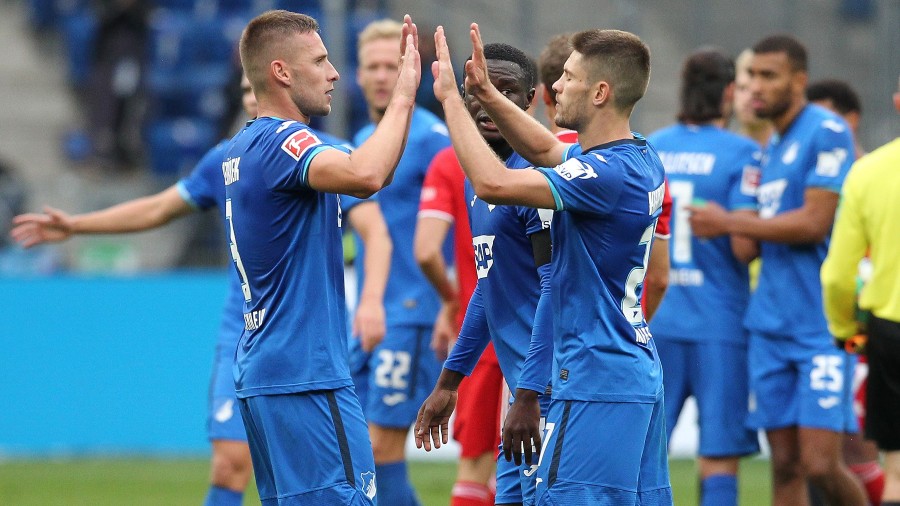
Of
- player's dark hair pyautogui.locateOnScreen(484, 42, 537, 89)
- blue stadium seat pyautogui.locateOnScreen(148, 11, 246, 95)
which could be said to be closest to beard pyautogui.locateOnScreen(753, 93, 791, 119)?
player's dark hair pyautogui.locateOnScreen(484, 42, 537, 89)

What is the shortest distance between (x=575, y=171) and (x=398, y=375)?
3.06 m

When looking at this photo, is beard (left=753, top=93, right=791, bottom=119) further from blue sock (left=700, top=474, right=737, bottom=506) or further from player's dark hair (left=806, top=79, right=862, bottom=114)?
blue sock (left=700, top=474, right=737, bottom=506)

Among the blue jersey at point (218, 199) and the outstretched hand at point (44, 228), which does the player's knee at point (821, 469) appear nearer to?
the blue jersey at point (218, 199)

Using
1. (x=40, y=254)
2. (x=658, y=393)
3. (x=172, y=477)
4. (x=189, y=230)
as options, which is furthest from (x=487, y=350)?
(x=40, y=254)

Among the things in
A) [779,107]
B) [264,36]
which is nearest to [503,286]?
[264,36]

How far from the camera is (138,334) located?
11.4m

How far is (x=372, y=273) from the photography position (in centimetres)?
639

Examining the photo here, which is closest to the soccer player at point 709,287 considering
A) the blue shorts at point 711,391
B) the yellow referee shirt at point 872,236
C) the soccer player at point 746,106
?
the blue shorts at point 711,391

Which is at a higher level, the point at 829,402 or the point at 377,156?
the point at 377,156

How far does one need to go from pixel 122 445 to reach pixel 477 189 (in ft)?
25.8

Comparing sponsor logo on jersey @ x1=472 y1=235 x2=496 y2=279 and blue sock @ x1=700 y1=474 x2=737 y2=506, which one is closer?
sponsor logo on jersey @ x1=472 y1=235 x2=496 y2=279

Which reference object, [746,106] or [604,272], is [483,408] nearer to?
[604,272]

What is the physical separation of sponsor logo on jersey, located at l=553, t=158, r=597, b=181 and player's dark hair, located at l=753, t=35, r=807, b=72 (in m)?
3.31

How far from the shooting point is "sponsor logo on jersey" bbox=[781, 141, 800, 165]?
7.10 meters
